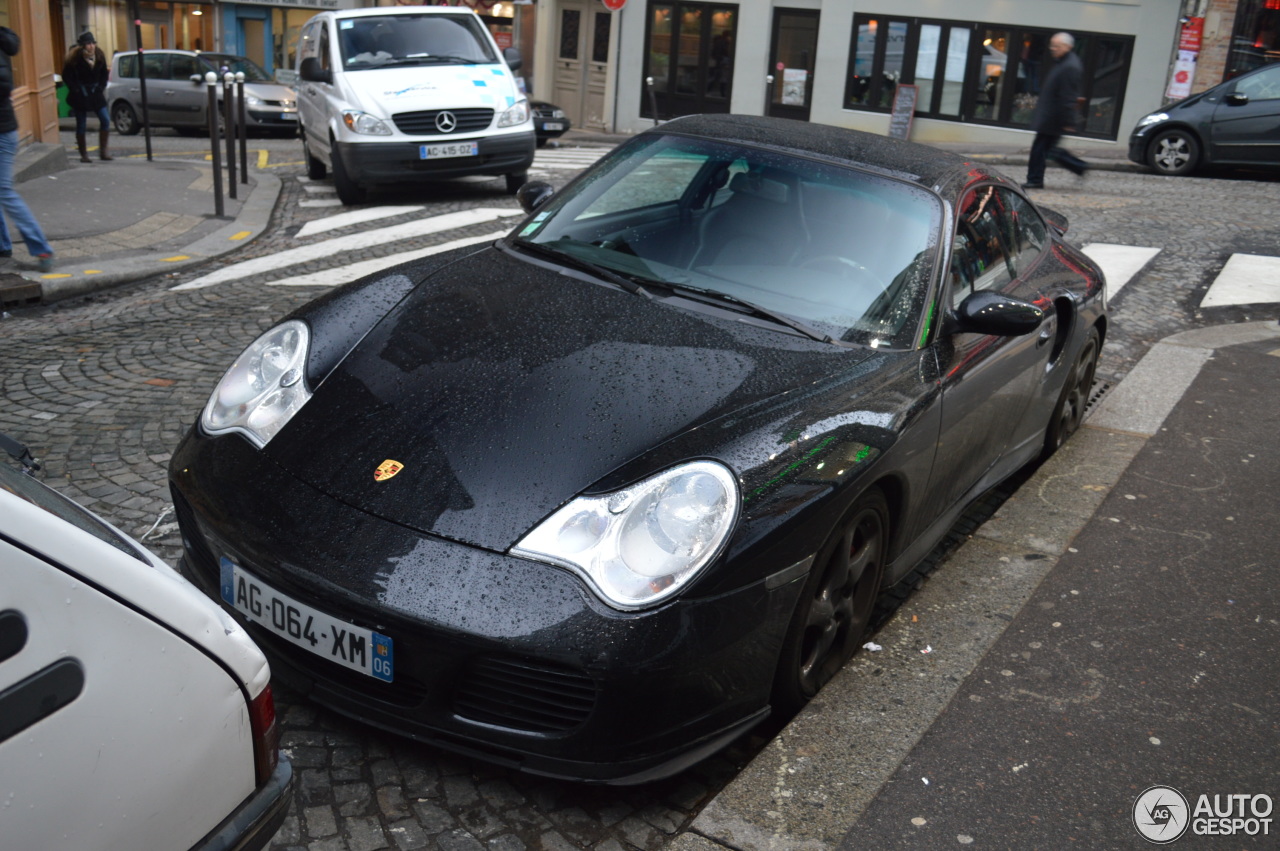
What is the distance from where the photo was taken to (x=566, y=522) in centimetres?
273

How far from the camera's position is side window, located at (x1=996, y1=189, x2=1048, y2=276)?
454 centimetres

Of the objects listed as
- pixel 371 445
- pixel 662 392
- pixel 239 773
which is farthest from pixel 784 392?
pixel 239 773

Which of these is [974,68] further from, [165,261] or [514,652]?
[514,652]

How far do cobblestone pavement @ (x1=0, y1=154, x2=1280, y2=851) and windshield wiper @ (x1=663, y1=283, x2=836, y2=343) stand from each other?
45.4 inches

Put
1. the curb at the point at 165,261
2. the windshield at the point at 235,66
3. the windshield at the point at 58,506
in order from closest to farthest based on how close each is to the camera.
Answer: the windshield at the point at 58,506 → the curb at the point at 165,261 → the windshield at the point at 235,66

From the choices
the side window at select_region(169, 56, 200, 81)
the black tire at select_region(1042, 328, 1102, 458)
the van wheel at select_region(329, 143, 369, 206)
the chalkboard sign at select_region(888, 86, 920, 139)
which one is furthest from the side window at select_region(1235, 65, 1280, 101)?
the side window at select_region(169, 56, 200, 81)

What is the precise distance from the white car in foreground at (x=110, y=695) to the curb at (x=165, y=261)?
6568mm

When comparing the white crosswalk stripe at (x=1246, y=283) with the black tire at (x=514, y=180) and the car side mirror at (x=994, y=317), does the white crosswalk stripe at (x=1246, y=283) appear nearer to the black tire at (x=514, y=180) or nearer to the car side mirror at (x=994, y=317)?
the car side mirror at (x=994, y=317)

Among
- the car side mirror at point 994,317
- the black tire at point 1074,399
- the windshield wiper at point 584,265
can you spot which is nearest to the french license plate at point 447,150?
the black tire at point 1074,399

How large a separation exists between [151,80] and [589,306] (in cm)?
2111

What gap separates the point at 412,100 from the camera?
11117mm

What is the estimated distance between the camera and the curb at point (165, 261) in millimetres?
7816

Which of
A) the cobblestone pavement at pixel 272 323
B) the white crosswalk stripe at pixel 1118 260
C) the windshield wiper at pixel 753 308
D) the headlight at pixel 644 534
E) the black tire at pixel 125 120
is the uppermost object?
the windshield wiper at pixel 753 308

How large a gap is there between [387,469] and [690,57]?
24.3 meters
